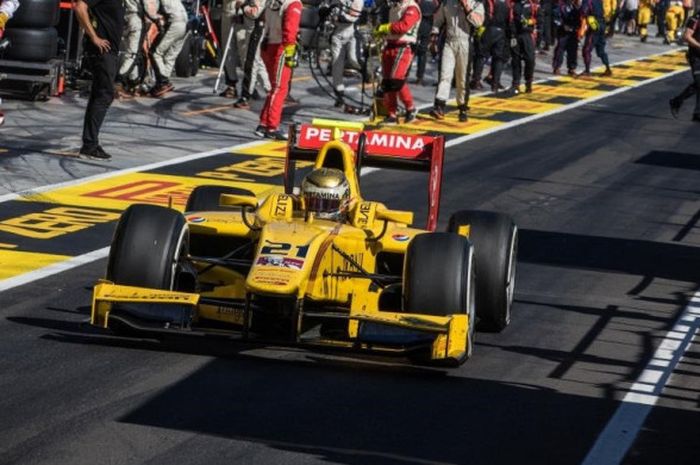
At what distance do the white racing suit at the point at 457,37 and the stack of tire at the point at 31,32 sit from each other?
5410 millimetres

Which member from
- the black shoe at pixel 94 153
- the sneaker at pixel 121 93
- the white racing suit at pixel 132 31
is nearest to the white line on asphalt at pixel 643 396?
the black shoe at pixel 94 153

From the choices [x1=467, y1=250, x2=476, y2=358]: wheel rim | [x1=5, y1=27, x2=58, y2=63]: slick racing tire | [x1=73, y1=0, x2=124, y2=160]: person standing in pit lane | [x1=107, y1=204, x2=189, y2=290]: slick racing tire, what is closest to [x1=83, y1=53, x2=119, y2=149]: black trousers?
[x1=73, y1=0, x2=124, y2=160]: person standing in pit lane

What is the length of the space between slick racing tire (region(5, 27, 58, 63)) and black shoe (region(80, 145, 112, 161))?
12.6 feet

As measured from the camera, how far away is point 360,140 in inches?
434

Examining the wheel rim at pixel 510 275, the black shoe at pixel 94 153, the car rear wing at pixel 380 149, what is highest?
the car rear wing at pixel 380 149

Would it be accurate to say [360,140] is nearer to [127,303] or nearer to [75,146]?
[127,303]

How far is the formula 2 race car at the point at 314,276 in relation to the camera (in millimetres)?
8961

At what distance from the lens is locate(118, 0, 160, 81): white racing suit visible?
22.7 meters

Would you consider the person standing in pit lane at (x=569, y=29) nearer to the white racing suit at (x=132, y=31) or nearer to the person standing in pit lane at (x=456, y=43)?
the person standing in pit lane at (x=456, y=43)

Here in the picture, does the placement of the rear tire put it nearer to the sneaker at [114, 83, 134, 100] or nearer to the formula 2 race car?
the sneaker at [114, 83, 134, 100]

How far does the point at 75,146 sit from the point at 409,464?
11.7m

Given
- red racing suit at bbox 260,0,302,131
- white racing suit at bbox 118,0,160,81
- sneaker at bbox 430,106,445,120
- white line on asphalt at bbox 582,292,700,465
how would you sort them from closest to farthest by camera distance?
white line on asphalt at bbox 582,292,700,465
red racing suit at bbox 260,0,302,131
white racing suit at bbox 118,0,160,81
sneaker at bbox 430,106,445,120

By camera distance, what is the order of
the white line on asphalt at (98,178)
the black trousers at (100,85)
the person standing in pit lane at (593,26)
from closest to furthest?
the white line on asphalt at (98,178), the black trousers at (100,85), the person standing in pit lane at (593,26)

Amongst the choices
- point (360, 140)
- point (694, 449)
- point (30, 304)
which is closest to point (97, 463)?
point (694, 449)
